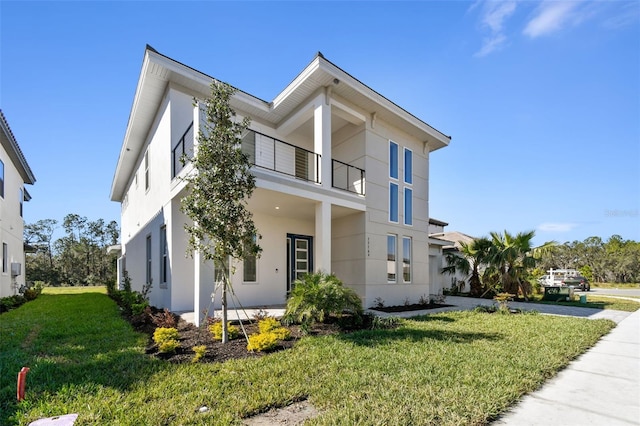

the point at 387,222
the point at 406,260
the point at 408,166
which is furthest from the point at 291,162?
the point at 406,260

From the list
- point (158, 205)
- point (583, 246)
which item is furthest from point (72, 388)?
point (583, 246)

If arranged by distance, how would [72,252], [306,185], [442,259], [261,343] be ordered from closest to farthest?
1. [261,343]
2. [306,185]
3. [442,259]
4. [72,252]

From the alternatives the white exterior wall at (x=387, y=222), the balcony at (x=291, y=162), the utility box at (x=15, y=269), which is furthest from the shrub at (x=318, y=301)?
the utility box at (x=15, y=269)

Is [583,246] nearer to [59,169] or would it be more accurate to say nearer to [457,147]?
[457,147]

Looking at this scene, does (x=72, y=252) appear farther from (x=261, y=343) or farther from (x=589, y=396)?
(x=589, y=396)

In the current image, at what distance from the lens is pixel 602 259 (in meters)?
40.7

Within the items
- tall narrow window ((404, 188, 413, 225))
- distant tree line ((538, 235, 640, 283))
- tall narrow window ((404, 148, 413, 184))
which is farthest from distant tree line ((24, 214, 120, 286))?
distant tree line ((538, 235, 640, 283))

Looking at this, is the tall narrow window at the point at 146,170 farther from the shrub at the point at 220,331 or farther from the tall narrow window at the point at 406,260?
the tall narrow window at the point at 406,260

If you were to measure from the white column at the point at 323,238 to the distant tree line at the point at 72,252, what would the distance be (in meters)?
28.9

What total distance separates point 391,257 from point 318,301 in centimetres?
547

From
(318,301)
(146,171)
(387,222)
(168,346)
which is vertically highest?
(146,171)

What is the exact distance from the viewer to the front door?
12.5m

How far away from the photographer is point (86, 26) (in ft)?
26.6

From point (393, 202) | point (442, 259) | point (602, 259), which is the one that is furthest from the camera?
point (602, 259)
